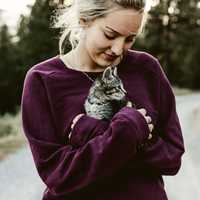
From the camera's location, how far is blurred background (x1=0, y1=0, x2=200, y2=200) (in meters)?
8.25

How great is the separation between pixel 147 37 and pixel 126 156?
39712 millimetres

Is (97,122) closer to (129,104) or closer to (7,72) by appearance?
(129,104)

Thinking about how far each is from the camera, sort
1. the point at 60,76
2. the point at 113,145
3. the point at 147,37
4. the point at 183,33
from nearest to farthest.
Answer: the point at 113,145 < the point at 60,76 < the point at 147,37 < the point at 183,33

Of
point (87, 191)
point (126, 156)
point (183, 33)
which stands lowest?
point (183, 33)

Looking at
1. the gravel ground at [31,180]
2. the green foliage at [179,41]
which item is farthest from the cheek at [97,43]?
the green foliage at [179,41]

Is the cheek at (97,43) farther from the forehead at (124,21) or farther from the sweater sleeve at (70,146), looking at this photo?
the sweater sleeve at (70,146)

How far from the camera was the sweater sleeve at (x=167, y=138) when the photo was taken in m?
2.28

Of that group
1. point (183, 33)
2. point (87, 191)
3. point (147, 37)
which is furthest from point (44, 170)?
point (183, 33)

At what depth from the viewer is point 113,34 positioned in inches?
85.6

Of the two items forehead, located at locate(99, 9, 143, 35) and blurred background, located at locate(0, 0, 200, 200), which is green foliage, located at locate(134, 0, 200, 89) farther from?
forehead, located at locate(99, 9, 143, 35)

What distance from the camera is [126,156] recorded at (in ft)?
6.93

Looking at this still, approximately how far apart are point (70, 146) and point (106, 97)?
0.74 feet

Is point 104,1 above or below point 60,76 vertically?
above

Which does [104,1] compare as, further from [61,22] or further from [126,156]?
[126,156]
